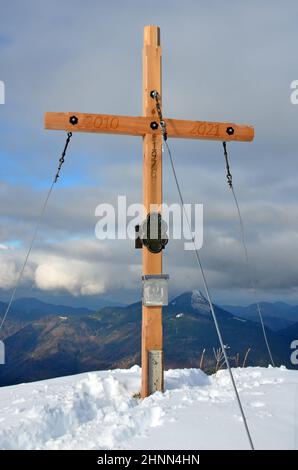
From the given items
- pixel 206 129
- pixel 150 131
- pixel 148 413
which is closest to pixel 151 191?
pixel 150 131

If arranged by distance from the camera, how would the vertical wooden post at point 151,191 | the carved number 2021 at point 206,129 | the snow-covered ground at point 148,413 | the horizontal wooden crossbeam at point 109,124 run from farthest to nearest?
the carved number 2021 at point 206,129
the horizontal wooden crossbeam at point 109,124
the vertical wooden post at point 151,191
the snow-covered ground at point 148,413

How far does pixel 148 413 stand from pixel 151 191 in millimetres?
3396

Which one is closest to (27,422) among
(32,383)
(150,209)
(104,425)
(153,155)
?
(104,425)

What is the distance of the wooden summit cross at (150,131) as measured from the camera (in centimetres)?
788

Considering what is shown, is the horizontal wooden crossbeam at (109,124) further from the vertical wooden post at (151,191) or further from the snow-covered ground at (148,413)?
the snow-covered ground at (148,413)

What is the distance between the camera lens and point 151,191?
7.99 m

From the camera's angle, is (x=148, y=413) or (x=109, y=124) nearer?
(x=148, y=413)

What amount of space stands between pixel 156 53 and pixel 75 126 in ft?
6.09

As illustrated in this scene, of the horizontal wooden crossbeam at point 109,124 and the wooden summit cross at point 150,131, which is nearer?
the wooden summit cross at point 150,131

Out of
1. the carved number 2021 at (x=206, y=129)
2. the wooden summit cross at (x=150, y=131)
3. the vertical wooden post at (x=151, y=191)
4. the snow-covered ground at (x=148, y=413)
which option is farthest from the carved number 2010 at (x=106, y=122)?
the snow-covered ground at (x=148, y=413)

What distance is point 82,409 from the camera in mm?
6820

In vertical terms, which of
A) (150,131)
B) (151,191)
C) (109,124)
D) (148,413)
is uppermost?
(109,124)

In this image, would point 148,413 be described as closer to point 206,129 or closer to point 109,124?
point 109,124
